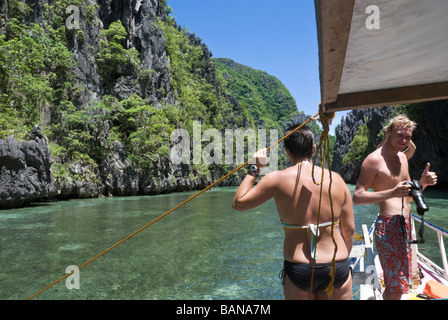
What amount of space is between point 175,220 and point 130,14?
94.0 feet

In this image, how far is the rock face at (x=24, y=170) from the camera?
14.4m

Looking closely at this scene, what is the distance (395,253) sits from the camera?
2404mm

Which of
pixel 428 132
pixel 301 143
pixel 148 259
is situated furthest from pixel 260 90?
pixel 301 143

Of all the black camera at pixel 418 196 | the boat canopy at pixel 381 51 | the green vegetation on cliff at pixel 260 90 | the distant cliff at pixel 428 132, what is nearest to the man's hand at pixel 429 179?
the black camera at pixel 418 196

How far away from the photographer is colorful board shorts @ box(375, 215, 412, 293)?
7.80 ft

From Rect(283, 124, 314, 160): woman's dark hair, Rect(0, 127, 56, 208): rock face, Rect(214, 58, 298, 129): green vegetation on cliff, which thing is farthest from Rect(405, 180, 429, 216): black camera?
Rect(214, 58, 298, 129): green vegetation on cliff

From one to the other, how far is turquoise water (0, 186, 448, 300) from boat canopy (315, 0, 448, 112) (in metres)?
3.69

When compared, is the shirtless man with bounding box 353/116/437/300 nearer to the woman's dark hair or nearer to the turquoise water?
the woman's dark hair

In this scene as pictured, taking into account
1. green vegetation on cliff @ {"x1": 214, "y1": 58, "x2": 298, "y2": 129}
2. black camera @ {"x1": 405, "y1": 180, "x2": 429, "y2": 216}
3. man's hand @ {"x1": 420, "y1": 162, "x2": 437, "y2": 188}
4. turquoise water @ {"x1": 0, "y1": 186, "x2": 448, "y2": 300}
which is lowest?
turquoise water @ {"x1": 0, "y1": 186, "x2": 448, "y2": 300}

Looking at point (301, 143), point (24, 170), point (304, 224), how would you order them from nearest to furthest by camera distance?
point (304, 224), point (301, 143), point (24, 170)

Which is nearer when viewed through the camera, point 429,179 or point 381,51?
point 381,51

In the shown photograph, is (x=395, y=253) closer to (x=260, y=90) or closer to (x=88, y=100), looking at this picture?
(x=88, y=100)

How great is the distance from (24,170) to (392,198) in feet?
57.5

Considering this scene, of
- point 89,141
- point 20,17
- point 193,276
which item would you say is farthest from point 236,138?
point 193,276
